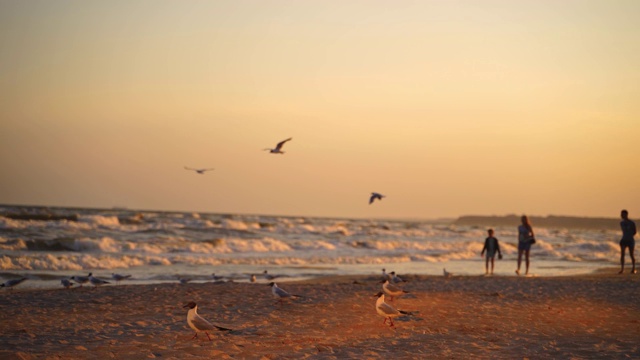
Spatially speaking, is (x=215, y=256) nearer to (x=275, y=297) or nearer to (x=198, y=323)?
(x=275, y=297)

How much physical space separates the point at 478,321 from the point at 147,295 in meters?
6.84

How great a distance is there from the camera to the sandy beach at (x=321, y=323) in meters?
8.48

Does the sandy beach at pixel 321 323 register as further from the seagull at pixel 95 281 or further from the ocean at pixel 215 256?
the ocean at pixel 215 256

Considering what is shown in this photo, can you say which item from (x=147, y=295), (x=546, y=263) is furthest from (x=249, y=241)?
(x=147, y=295)

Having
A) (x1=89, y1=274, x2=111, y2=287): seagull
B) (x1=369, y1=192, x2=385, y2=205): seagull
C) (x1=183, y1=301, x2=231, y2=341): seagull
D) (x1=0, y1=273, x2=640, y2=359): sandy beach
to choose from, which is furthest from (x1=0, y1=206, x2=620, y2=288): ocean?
(x1=183, y1=301, x2=231, y2=341): seagull

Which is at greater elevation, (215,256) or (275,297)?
(275,297)

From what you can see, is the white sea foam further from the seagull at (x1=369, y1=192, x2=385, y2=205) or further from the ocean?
the seagull at (x1=369, y1=192, x2=385, y2=205)

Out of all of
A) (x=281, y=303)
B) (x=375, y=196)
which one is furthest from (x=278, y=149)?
(x=281, y=303)

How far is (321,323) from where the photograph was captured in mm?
10766

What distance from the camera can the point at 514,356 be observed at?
8258mm

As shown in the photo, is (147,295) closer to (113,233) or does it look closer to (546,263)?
(546,263)

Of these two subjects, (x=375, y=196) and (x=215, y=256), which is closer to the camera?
(x=375, y=196)

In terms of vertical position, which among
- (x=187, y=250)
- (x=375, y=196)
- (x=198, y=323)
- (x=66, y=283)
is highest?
(x=375, y=196)

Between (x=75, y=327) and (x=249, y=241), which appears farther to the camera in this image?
(x=249, y=241)
